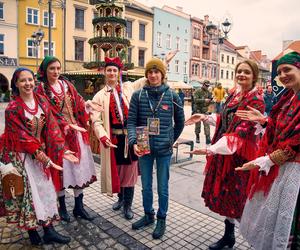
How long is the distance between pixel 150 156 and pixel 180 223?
105 cm

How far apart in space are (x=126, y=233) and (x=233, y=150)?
66.3 inches

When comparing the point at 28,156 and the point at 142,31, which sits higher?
the point at 142,31

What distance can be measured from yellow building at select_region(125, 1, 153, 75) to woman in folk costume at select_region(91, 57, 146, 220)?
2614cm

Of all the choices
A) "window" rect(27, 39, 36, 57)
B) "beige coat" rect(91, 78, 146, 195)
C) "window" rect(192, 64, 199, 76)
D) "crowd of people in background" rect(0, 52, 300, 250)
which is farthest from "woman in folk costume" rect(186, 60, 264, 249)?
"window" rect(192, 64, 199, 76)

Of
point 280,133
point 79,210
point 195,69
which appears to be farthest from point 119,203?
point 195,69

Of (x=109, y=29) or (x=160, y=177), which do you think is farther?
(x=109, y=29)

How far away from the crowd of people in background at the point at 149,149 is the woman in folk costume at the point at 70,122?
0.5 inches

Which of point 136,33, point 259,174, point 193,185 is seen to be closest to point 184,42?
point 136,33

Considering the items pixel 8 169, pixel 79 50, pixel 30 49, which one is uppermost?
pixel 79 50

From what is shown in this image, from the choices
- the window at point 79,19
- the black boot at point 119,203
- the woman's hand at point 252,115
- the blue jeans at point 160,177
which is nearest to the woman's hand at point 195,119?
the blue jeans at point 160,177

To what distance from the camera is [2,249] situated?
295cm

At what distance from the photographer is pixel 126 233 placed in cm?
332

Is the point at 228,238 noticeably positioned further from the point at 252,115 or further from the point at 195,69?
the point at 195,69

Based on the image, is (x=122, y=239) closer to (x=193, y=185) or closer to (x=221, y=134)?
(x=221, y=134)
